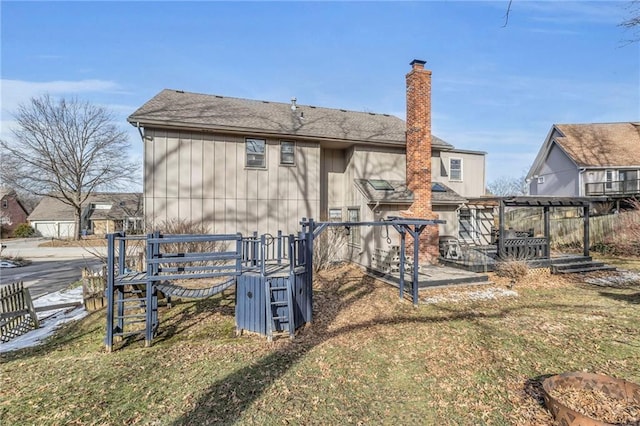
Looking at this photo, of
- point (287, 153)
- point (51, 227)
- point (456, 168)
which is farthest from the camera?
point (51, 227)

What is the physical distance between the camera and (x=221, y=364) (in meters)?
4.93

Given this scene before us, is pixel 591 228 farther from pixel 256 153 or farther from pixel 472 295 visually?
pixel 256 153

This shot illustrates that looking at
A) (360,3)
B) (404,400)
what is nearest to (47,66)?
(360,3)

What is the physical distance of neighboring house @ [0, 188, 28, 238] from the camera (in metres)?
40.5

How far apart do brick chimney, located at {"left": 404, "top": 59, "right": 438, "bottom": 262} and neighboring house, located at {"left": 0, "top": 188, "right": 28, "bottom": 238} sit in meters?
50.9

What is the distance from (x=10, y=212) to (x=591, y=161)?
226 ft

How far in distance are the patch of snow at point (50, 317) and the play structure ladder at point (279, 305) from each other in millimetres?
4777

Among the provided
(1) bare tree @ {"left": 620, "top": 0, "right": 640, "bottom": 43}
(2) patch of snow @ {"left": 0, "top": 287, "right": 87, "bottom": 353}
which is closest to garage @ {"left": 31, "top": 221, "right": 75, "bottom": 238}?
(2) patch of snow @ {"left": 0, "top": 287, "right": 87, "bottom": 353}

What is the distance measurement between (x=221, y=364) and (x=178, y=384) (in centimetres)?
71

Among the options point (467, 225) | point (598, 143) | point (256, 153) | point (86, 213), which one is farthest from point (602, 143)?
point (86, 213)

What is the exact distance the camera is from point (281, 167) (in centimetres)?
1314

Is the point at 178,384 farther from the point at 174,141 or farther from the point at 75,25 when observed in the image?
the point at 75,25

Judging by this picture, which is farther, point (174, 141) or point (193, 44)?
point (193, 44)

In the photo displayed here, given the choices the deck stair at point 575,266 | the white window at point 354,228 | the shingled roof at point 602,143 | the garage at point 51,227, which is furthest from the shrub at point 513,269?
the garage at point 51,227
